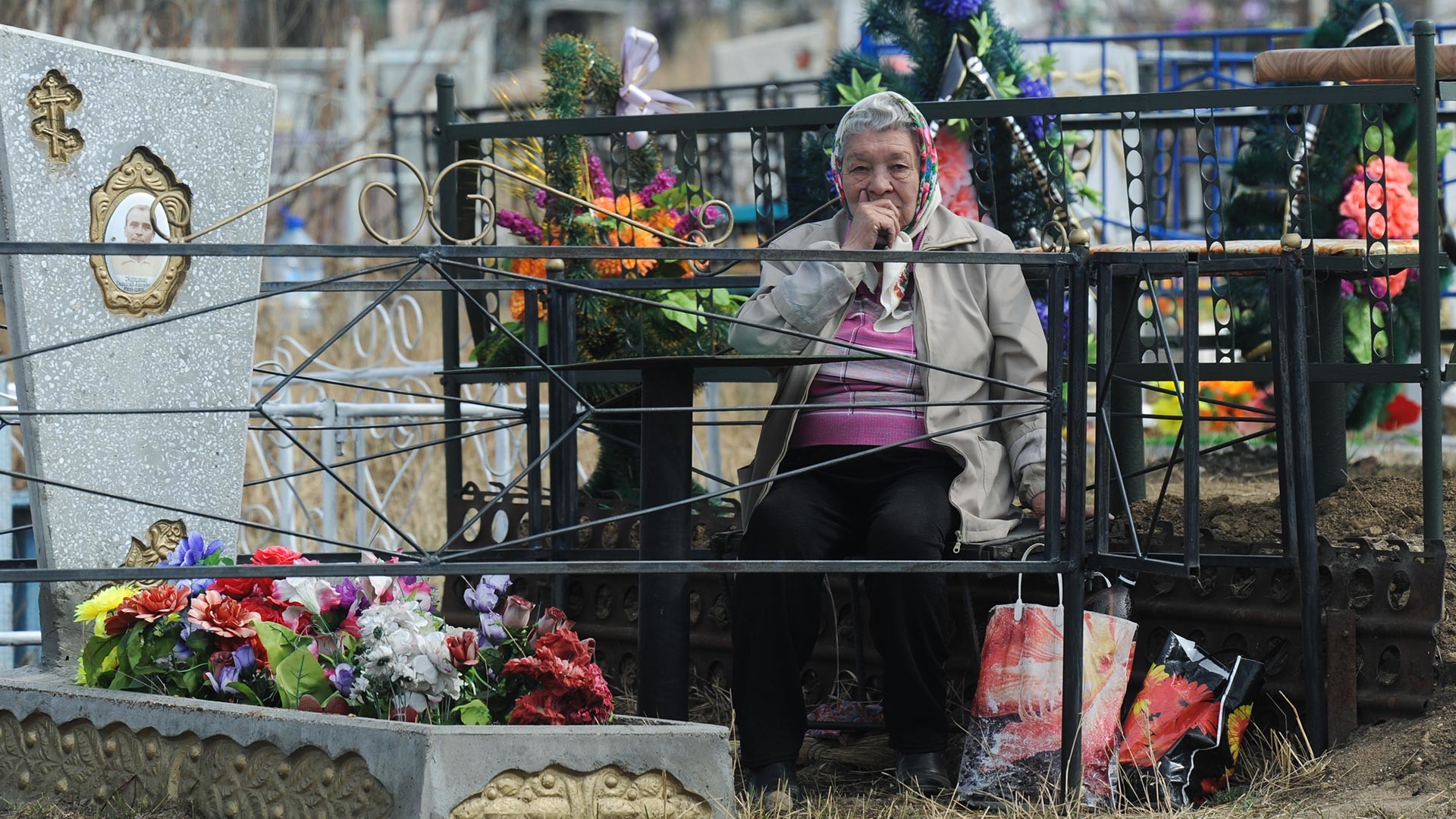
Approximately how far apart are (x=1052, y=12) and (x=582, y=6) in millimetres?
10099

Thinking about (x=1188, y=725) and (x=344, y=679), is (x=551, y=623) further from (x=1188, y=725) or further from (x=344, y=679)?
(x=1188, y=725)

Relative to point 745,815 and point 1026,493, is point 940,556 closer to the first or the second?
point 1026,493

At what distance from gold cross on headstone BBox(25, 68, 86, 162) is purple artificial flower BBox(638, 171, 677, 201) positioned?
1803 mm

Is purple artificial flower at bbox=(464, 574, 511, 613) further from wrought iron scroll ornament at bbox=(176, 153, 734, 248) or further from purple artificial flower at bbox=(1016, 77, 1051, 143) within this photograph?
purple artificial flower at bbox=(1016, 77, 1051, 143)

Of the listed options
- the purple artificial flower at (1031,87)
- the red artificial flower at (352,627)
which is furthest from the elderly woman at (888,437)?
the purple artificial flower at (1031,87)

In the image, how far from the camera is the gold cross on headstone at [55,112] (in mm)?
3469

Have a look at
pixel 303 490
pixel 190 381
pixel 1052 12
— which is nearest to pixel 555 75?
pixel 190 381

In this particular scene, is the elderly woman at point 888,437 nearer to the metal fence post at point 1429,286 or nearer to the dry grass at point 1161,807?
the dry grass at point 1161,807

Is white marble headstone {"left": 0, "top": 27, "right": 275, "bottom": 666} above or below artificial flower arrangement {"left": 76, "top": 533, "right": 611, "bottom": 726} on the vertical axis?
above

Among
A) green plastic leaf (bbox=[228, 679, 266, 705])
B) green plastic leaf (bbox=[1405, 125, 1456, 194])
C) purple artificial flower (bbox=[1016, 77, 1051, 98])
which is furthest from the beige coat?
green plastic leaf (bbox=[1405, 125, 1456, 194])

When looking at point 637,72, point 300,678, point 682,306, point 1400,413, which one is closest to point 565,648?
point 300,678

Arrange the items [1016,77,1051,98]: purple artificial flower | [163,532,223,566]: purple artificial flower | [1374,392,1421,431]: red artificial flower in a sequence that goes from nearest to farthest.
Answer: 1. [163,532,223,566]: purple artificial flower
2. [1016,77,1051,98]: purple artificial flower
3. [1374,392,1421,431]: red artificial flower

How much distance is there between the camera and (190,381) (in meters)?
3.76

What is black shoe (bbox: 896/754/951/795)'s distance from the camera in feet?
10.6
